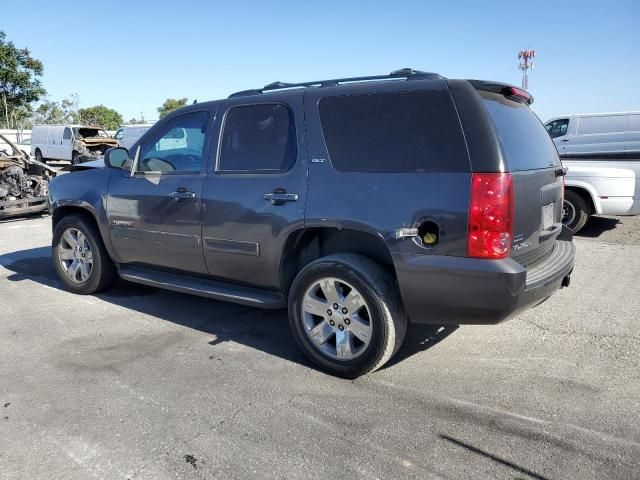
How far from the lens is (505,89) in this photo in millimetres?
3434

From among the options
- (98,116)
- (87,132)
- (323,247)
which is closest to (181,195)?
(323,247)

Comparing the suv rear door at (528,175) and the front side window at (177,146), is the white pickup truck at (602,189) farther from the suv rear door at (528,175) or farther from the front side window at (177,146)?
the front side window at (177,146)

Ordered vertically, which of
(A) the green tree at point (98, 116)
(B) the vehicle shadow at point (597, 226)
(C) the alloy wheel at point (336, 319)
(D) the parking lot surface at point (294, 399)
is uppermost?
(A) the green tree at point (98, 116)

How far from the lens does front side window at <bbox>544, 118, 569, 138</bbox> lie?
552 inches

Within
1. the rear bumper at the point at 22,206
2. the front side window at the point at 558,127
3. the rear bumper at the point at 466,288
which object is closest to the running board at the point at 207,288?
the rear bumper at the point at 466,288

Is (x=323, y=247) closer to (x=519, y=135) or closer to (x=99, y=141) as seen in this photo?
(x=519, y=135)

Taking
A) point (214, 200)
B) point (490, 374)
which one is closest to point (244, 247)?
point (214, 200)

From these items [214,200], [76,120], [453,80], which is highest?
[76,120]

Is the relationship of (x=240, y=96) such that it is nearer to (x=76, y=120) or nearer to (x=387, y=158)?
(x=387, y=158)

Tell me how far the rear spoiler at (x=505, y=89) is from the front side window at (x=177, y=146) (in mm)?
2158

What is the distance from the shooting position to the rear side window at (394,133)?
10.2ft

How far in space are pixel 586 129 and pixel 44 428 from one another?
14246mm

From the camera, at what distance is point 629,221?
9.73m

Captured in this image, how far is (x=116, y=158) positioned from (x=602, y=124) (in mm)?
12594
